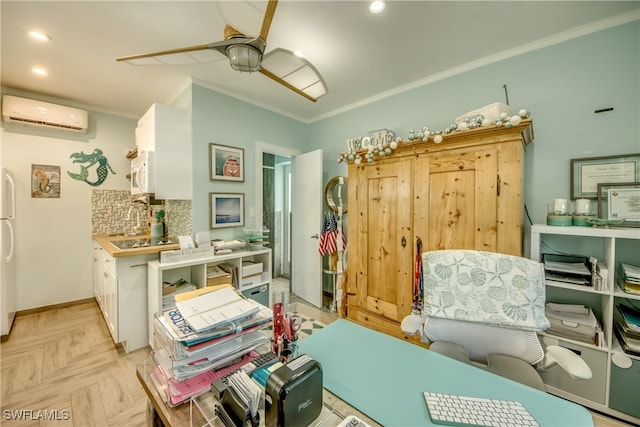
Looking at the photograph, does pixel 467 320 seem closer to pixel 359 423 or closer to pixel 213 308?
pixel 359 423

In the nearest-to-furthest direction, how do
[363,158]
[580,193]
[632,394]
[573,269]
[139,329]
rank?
1. [632,394]
2. [573,269]
3. [580,193]
4. [139,329]
5. [363,158]

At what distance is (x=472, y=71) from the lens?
2.36m

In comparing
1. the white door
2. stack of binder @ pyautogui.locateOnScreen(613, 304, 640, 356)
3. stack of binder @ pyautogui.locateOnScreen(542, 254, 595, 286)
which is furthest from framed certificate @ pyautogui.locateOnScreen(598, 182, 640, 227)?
the white door

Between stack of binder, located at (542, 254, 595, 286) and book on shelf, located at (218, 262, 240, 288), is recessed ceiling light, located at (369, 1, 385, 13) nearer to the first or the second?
stack of binder, located at (542, 254, 595, 286)

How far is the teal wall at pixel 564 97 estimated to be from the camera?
5.75 ft

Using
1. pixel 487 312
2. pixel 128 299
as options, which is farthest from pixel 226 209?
pixel 487 312

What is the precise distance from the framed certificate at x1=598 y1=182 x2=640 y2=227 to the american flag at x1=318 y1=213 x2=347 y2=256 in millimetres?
2218

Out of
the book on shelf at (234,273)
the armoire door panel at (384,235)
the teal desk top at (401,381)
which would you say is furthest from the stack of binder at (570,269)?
the book on shelf at (234,273)

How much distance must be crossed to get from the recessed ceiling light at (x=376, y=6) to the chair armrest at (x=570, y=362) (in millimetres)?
2201

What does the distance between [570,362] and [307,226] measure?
2.75 m

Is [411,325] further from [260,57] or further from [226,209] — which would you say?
[226,209]

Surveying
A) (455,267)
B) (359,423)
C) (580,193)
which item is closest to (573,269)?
(580,193)

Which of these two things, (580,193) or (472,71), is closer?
(580,193)

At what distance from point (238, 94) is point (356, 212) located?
6.72 ft
